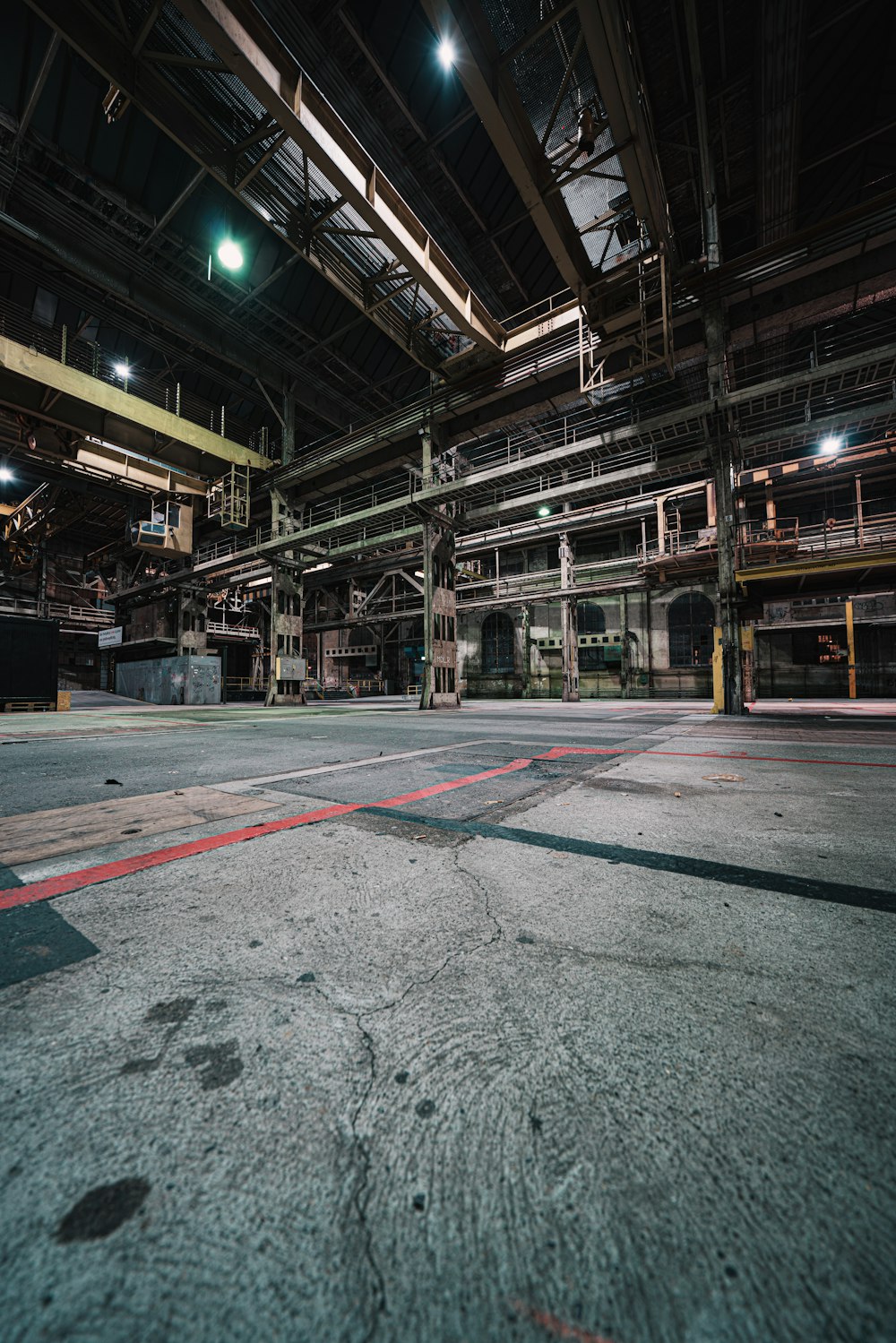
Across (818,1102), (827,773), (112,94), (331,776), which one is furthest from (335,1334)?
(112,94)

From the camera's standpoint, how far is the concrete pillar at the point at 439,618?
40.8 feet

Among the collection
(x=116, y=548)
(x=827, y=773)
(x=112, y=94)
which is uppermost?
(x=112, y=94)

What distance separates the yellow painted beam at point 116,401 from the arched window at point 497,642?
14866 millimetres

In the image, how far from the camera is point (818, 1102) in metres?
0.75

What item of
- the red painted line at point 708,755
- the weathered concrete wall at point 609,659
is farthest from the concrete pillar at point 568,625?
the red painted line at point 708,755

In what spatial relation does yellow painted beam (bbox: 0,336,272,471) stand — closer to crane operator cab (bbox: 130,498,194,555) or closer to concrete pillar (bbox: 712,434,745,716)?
crane operator cab (bbox: 130,498,194,555)

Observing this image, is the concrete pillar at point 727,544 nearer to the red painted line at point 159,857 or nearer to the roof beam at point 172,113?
the roof beam at point 172,113

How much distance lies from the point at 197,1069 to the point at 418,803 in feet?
6.17

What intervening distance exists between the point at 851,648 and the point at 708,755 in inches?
759

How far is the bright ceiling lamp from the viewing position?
10.4m

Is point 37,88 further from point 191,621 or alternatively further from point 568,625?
point 568,625

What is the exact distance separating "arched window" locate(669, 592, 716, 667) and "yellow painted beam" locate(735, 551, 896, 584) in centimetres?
1429

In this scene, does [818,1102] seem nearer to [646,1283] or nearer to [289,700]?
[646,1283]

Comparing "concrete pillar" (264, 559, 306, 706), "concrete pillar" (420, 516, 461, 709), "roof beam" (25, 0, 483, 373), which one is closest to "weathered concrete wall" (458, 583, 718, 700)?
"concrete pillar" (420, 516, 461, 709)
